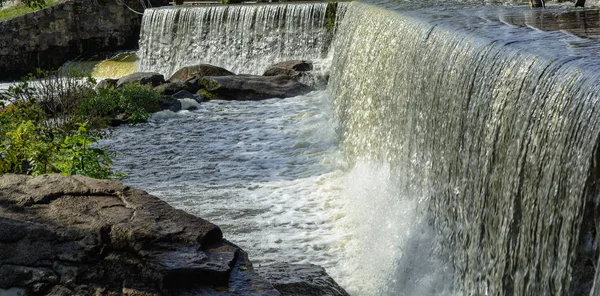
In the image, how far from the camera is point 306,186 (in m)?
11.3

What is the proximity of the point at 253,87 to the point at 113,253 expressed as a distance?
524 inches

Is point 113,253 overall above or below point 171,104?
above

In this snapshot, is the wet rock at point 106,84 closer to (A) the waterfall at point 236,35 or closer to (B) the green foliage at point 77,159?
(A) the waterfall at point 236,35

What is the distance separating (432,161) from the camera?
8.27 meters

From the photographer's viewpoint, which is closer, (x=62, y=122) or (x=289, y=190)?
(x=289, y=190)

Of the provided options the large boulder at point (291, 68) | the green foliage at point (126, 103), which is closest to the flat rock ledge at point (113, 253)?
the green foliage at point (126, 103)

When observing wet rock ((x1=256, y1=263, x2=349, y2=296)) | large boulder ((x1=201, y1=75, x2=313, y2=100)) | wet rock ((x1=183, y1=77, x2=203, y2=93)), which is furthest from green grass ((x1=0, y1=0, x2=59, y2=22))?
wet rock ((x1=256, y1=263, x2=349, y2=296))

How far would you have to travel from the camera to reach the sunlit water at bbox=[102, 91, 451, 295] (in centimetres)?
824

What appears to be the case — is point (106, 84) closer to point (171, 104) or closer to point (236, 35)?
point (171, 104)

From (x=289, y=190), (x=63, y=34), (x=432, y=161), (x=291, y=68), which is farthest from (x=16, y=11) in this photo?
(x=432, y=161)

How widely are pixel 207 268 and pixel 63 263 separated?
0.85 m

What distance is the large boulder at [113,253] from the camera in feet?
17.3

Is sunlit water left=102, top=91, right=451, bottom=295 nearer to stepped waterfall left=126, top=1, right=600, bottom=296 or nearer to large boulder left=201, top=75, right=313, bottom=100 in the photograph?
stepped waterfall left=126, top=1, right=600, bottom=296

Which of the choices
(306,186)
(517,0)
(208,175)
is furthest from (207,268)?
(517,0)
